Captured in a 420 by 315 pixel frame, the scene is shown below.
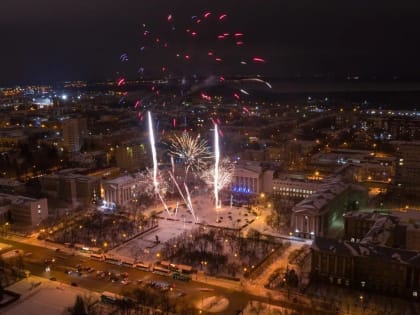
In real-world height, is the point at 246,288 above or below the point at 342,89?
below

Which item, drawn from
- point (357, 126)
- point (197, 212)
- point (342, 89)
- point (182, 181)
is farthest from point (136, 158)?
point (342, 89)

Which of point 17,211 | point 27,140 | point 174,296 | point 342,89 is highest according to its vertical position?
point 342,89

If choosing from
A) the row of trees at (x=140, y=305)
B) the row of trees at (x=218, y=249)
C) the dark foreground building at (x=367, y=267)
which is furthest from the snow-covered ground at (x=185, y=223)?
the dark foreground building at (x=367, y=267)

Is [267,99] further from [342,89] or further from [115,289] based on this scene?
[115,289]

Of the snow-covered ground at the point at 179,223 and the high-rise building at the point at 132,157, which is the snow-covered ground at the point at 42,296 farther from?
the high-rise building at the point at 132,157

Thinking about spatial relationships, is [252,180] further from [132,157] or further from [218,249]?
[132,157]

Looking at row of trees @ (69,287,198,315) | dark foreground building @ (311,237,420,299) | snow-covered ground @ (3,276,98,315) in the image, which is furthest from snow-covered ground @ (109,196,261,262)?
dark foreground building @ (311,237,420,299)
